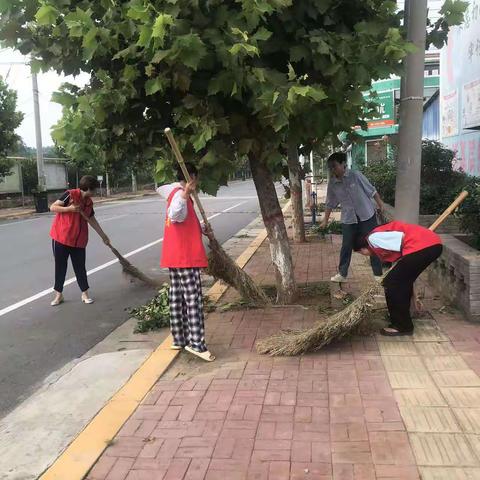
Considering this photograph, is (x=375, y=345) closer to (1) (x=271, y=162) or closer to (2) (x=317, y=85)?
(1) (x=271, y=162)

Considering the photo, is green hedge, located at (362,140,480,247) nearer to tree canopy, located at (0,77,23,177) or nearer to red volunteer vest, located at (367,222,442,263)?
red volunteer vest, located at (367,222,442,263)

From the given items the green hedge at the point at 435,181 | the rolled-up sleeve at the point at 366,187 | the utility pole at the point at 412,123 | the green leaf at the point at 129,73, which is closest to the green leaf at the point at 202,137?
the green leaf at the point at 129,73

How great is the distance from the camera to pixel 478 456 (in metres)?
3.11

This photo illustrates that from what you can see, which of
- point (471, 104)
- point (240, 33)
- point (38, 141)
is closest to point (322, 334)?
point (240, 33)

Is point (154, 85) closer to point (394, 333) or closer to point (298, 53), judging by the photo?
point (298, 53)

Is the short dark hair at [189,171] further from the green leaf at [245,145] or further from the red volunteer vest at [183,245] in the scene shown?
the green leaf at [245,145]

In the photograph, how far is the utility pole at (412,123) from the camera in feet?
17.0

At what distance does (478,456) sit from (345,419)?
2.68ft

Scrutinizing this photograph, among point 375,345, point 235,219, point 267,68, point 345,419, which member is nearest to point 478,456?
point 345,419

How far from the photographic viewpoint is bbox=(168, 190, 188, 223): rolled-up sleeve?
4672 mm

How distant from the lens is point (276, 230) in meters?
6.38

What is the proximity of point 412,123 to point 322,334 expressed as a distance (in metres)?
2.19

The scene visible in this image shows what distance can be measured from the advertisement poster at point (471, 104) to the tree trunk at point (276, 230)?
449 centimetres

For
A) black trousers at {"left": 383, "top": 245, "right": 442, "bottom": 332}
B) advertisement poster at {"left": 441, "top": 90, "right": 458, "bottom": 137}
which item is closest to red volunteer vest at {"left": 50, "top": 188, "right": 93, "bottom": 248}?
black trousers at {"left": 383, "top": 245, "right": 442, "bottom": 332}
